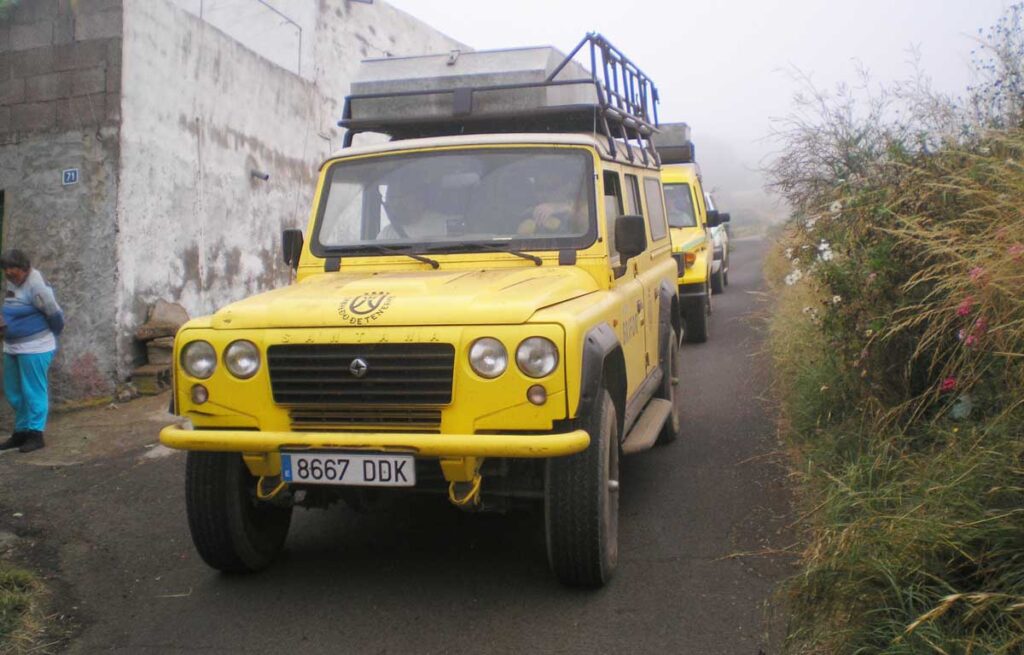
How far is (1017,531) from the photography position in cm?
306

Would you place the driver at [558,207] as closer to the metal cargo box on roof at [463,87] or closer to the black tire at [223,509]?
the metal cargo box on roof at [463,87]

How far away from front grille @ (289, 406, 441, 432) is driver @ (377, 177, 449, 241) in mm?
1338

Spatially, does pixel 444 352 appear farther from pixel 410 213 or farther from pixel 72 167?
pixel 72 167

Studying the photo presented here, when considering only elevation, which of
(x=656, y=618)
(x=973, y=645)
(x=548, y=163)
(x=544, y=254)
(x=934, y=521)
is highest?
(x=548, y=163)

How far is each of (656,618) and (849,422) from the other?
6.79ft

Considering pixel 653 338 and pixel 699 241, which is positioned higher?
pixel 699 241

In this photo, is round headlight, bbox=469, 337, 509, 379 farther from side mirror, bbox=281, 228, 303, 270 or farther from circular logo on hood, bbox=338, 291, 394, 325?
side mirror, bbox=281, 228, 303, 270

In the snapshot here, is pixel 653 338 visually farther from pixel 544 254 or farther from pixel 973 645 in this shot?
pixel 973 645

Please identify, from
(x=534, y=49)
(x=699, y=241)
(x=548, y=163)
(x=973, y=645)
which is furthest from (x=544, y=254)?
(x=699, y=241)

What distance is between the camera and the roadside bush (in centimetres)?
312

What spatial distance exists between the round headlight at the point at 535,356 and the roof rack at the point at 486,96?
2.11 m

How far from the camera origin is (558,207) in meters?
4.91

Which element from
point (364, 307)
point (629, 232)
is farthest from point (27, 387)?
point (629, 232)

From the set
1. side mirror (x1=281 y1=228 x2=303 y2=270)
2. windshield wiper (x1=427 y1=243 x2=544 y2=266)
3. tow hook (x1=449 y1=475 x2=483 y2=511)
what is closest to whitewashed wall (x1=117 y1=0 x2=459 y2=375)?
side mirror (x1=281 y1=228 x2=303 y2=270)
